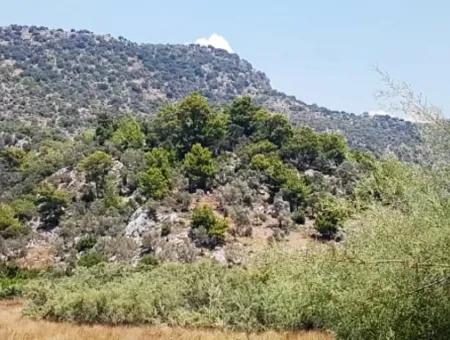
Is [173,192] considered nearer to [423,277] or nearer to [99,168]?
[99,168]

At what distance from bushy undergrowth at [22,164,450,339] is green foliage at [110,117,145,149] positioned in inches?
1224

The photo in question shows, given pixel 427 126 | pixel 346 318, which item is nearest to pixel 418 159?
pixel 427 126

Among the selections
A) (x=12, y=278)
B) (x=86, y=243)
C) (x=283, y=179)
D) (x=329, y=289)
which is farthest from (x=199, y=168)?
(x=329, y=289)

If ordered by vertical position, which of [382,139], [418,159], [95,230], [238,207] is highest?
[382,139]

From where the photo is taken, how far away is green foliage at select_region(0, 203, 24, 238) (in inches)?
1805

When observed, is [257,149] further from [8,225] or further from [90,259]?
[8,225]

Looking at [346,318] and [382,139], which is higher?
[382,139]

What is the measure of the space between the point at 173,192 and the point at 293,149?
11.4 meters

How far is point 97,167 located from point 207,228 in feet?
40.1

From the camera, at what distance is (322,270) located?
12.7 metres

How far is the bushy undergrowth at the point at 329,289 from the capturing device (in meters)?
9.65

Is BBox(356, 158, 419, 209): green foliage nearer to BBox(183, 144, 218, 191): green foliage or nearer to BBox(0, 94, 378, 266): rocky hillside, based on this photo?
BBox(0, 94, 378, 266): rocky hillside

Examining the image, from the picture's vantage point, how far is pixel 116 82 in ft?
342

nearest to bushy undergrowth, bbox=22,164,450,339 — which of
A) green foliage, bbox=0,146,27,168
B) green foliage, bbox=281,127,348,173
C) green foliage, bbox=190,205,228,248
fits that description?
green foliage, bbox=190,205,228,248
